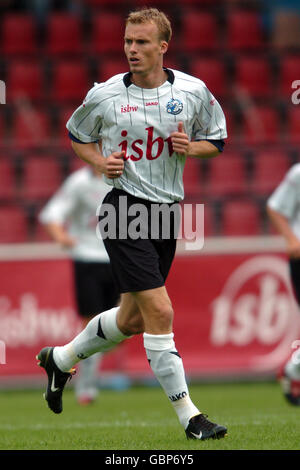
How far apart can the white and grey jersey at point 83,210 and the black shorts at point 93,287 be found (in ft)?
0.24

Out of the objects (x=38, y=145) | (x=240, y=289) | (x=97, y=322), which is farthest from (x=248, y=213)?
(x=97, y=322)

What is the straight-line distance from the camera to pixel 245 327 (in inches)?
412

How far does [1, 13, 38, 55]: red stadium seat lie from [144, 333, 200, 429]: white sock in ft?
32.6

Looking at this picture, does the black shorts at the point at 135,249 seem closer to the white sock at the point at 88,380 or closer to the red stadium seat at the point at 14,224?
the white sock at the point at 88,380

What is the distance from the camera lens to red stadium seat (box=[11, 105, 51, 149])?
13.2m

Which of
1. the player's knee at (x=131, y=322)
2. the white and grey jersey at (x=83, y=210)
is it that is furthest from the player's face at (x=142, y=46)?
the white and grey jersey at (x=83, y=210)

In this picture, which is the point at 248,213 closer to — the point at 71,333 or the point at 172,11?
the point at 71,333

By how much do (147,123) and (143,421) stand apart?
87.4 inches

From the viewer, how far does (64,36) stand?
47.3 feet

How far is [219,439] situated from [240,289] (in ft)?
18.5

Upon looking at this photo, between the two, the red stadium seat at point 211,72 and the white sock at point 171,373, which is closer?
the white sock at point 171,373

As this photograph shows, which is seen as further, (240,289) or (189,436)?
(240,289)

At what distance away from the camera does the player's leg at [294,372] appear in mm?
7457

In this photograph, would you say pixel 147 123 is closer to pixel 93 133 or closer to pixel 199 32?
pixel 93 133
